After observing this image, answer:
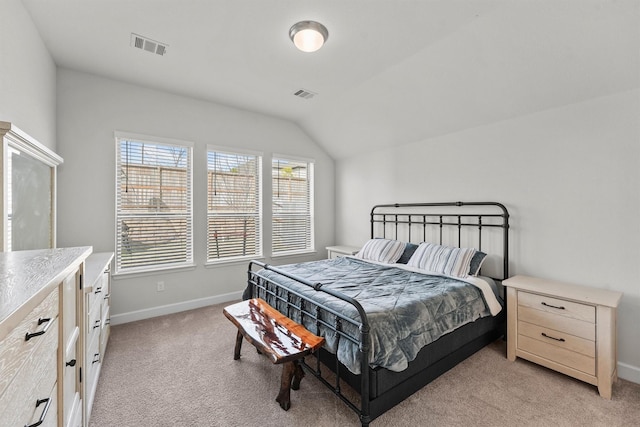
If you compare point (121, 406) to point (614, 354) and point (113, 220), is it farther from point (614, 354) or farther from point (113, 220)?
point (614, 354)

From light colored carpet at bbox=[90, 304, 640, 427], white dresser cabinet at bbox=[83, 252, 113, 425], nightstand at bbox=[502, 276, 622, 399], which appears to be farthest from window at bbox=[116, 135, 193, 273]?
nightstand at bbox=[502, 276, 622, 399]

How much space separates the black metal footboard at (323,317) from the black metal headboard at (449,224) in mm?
2069

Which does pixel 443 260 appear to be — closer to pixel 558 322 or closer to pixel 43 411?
pixel 558 322

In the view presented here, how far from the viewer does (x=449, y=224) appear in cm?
351

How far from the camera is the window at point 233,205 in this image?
3967 millimetres

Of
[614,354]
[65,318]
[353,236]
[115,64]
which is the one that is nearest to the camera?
[65,318]

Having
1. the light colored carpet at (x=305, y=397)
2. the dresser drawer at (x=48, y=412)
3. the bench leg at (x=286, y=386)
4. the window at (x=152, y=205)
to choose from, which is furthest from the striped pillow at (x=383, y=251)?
the dresser drawer at (x=48, y=412)

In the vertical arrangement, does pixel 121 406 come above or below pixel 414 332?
below

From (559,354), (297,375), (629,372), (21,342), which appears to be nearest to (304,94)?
(297,375)

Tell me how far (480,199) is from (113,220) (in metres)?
4.20

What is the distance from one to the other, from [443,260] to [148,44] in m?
3.55

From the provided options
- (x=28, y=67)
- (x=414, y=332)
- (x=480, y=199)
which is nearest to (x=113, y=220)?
(x=28, y=67)

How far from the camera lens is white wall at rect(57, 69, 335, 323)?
307cm

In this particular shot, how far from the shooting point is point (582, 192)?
8.26ft
